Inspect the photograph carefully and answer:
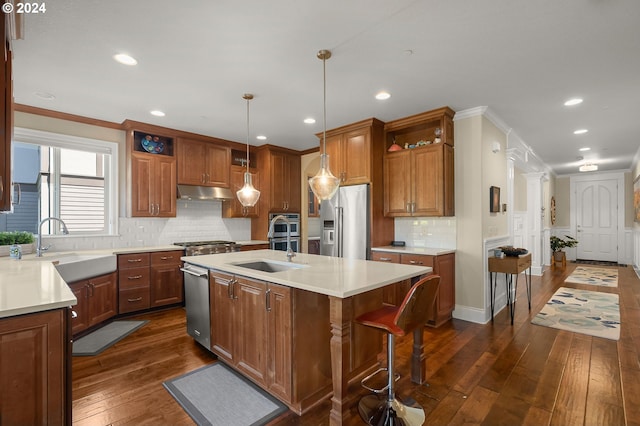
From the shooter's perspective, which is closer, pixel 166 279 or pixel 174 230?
pixel 166 279

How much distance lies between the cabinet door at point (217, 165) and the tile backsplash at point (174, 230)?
1.47 ft

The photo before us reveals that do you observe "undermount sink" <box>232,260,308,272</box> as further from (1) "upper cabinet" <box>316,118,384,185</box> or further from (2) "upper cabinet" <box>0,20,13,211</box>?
(1) "upper cabinet" <box>316,118,384,185</box>

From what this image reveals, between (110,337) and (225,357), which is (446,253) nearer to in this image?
(225,357)

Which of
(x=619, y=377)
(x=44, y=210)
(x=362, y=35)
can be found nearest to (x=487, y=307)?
(x=619, y=377)

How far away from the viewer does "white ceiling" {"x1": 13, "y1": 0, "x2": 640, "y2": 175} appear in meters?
2.09

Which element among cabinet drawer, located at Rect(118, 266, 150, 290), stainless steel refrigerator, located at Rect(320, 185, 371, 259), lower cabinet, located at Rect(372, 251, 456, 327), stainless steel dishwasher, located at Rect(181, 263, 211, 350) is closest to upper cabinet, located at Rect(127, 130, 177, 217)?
cabinet drawer, located at Rect(118, 266, 150, 290)

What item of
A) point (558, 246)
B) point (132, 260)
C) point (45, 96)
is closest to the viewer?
point (45, 96)

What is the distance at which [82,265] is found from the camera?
343 cm

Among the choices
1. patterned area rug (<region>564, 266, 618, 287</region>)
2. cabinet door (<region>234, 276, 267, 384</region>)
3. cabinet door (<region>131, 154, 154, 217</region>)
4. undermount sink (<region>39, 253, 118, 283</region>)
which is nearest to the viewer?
cabinet door (<region>234, 276, 267, 384</region>)

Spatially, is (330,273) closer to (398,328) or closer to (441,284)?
(398,328)

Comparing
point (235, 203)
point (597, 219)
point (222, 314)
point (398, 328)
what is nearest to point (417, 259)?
point (398, 328)

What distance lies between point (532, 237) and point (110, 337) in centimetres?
824

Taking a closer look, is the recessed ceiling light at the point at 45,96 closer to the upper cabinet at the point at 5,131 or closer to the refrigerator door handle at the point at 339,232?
the upper cabinet at the point at 5,131

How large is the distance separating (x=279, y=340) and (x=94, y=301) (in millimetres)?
2778
